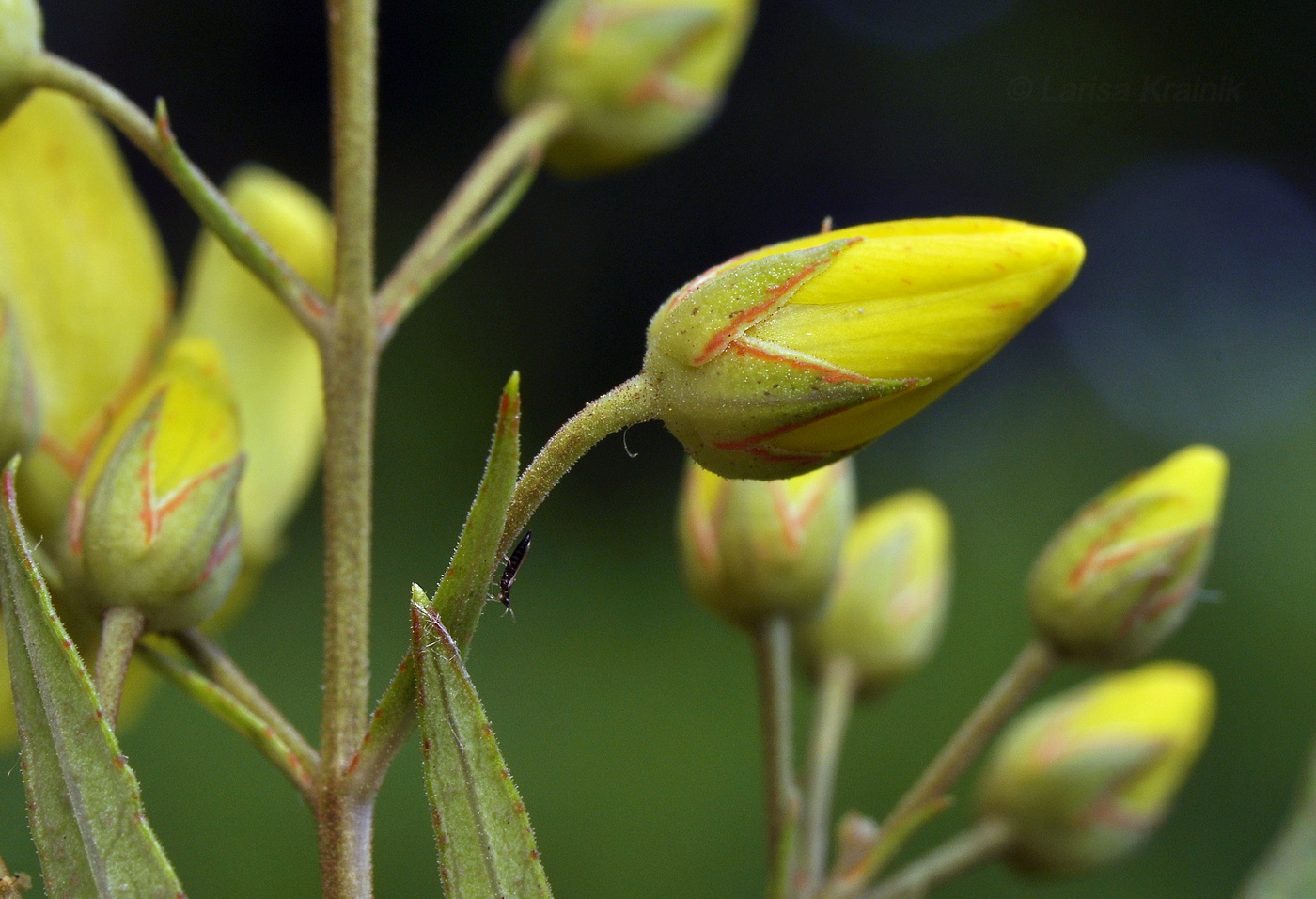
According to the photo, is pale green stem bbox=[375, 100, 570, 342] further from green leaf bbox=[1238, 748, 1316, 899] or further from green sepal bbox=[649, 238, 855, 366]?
green leaf bbox=[1238, 748, 1316, 899]

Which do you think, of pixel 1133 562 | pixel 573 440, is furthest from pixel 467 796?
pixel 1133 562

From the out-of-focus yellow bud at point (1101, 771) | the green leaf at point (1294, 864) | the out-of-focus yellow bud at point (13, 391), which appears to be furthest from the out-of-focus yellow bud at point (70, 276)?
the green leaf at point (1294, 864)

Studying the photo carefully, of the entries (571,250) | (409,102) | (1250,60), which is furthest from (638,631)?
(1250,60)

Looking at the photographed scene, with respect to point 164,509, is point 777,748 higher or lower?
lower

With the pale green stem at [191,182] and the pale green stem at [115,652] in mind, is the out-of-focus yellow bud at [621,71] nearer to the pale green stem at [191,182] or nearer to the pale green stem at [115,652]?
the pale green stem at [191,182]

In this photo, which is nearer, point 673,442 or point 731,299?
point 731,299

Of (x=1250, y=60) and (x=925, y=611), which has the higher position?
(x=1250, y=60)

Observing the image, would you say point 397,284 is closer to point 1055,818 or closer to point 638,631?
point 1055,818

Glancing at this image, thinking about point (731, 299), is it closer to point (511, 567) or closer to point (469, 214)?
point (511, 567)
